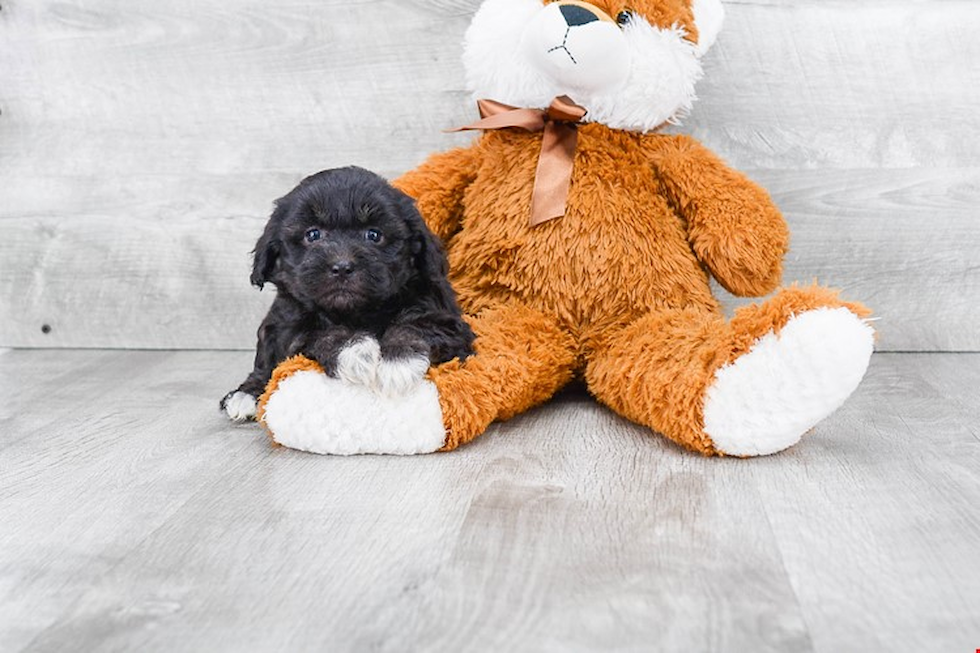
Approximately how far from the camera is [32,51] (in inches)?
103

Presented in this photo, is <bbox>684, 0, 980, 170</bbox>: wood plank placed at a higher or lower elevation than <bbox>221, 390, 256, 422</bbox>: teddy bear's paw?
higher

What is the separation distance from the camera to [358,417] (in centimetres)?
167

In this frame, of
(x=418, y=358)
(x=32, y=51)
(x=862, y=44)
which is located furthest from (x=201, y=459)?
(x=862, y=44)

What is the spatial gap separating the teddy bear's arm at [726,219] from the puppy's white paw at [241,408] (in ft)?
3.09

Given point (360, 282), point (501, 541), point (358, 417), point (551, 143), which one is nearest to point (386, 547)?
point (501, 541)

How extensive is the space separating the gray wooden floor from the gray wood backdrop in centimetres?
67

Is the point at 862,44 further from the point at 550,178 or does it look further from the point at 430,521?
the point at 430,521

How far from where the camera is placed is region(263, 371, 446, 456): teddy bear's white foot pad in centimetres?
167

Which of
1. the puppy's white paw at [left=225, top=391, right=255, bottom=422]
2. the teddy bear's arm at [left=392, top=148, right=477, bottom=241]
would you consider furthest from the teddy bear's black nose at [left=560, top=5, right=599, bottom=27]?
the puppy's white paw at [left=225, top=391, right=255, bottom=422]

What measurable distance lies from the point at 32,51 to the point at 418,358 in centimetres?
164

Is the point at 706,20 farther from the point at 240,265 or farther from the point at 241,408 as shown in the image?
the point at 240,265

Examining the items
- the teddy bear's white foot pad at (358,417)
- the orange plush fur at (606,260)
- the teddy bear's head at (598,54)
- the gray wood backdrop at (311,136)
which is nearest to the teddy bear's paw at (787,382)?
the orange plush fur at (606,260)

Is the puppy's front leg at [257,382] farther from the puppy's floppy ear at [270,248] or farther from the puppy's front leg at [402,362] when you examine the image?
the puppy's front leg at [402,362]

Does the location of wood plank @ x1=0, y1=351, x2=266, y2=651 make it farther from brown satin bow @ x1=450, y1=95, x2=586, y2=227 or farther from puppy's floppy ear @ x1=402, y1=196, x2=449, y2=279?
brown satin bow @ x1=450, y1=95, x2=586, y2=227
